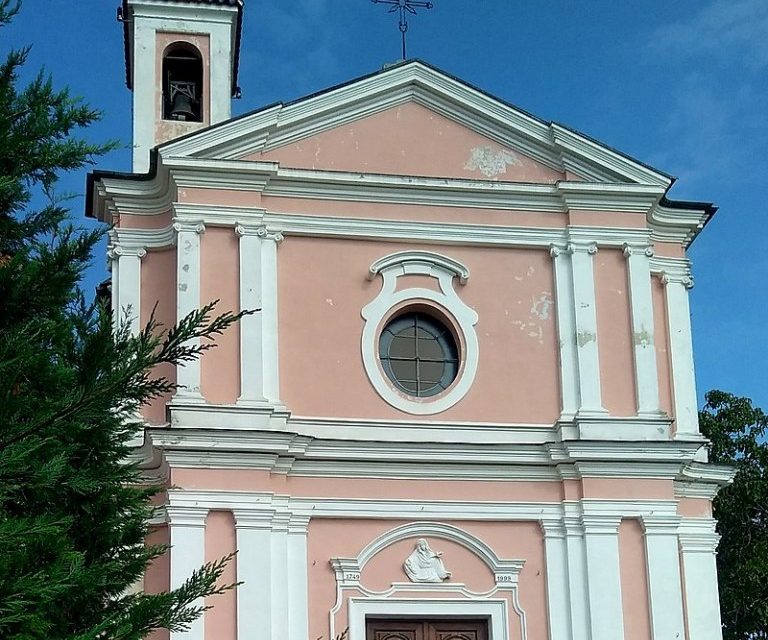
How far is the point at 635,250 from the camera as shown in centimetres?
1475

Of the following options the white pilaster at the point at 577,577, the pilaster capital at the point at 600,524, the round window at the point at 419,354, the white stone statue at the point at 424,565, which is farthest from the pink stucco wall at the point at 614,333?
the white stone statue at the point at 424,565

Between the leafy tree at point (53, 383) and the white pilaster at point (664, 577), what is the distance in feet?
18.2

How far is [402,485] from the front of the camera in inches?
543

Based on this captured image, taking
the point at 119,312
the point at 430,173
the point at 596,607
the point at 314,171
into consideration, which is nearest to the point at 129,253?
the point at 119,312

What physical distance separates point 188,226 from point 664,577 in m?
5.49

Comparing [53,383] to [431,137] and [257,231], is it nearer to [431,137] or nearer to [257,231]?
[257,231]

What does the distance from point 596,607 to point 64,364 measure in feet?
23.0

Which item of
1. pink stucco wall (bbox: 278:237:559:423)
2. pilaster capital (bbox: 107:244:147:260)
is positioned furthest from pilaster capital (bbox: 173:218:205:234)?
pink stucco wall (bbox: 278:237:559:423)

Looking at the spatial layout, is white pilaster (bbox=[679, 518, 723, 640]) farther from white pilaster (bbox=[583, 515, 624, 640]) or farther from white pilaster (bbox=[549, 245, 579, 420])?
white pilaster (bbox=[549, 245, 579, 420])

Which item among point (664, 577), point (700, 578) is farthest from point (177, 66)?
point (700, 578)

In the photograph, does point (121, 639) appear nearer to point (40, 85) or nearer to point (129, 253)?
point (40, 85)

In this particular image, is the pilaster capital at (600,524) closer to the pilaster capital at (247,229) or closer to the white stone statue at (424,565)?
the white stone statue at (424,565)

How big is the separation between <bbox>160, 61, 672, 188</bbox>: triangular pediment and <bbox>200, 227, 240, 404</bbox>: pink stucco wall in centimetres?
112

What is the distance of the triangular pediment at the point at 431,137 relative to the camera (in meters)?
14.7
